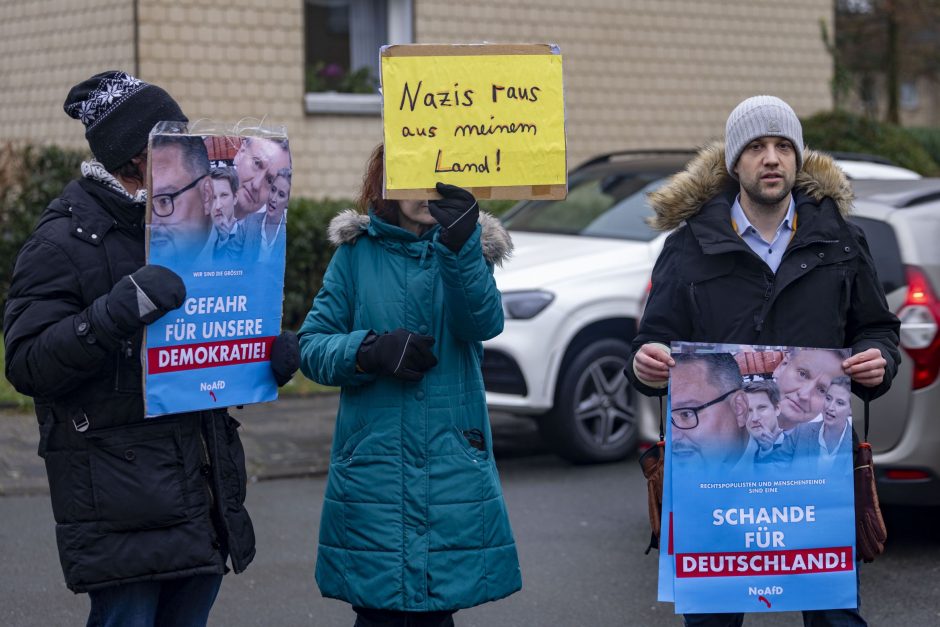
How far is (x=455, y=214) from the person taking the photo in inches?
142

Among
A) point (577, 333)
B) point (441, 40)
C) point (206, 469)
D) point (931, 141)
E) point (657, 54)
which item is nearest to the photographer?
point (206, 469)

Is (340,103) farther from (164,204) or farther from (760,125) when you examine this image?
(164,204)

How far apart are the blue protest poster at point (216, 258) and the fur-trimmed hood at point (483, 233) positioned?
31cm

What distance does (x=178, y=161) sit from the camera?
11.2 ft

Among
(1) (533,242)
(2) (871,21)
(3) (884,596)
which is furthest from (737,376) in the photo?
(2) (871,21)

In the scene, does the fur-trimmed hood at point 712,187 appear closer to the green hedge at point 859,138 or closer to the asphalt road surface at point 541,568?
the asphalt road surface at point 541,568

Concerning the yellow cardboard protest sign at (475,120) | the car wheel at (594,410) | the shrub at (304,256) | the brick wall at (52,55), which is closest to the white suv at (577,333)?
the car wheel at (594,410)

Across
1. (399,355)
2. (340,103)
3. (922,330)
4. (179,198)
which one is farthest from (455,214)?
(340,103)

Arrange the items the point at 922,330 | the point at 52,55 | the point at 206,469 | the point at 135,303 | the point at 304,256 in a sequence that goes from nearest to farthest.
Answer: the point at 135,303 < the point at 206,469 < the point at 922,330 < the point at 304,256 < the point at 52,55

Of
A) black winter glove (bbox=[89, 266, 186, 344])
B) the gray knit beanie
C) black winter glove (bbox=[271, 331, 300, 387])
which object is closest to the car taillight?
the gray knit beanie

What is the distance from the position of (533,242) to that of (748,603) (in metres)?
5.52

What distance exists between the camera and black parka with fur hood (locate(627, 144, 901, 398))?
386 cm

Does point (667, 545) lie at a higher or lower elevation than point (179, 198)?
lower

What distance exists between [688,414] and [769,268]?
51cm
